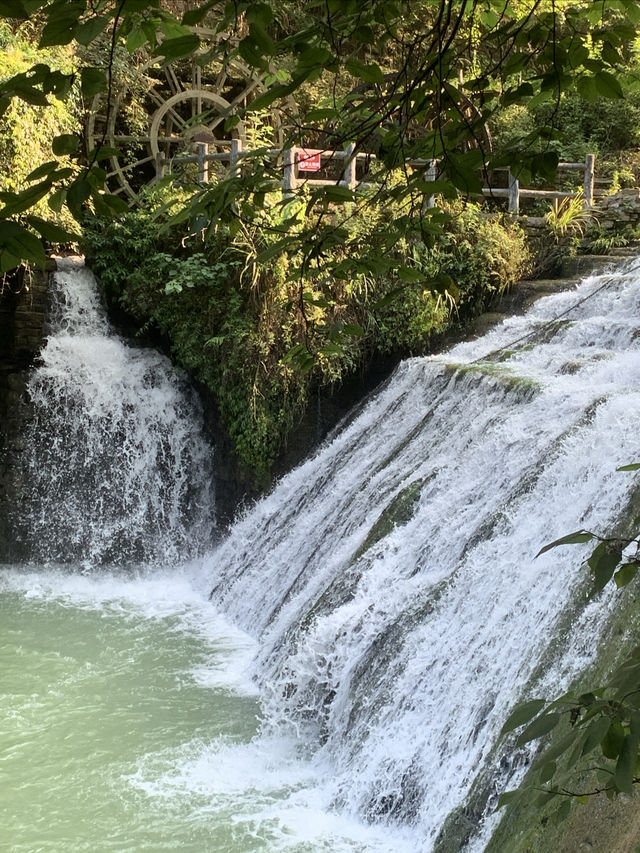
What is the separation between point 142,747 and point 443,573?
219 centimetres

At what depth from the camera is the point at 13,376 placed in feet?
32.9

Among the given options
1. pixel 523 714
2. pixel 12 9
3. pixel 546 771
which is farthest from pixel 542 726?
pixel 12 9

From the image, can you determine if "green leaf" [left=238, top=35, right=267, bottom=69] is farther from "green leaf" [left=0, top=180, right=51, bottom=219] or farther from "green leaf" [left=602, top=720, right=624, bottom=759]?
"green leaf" [left=602, top=720, right=624, bottom=759]

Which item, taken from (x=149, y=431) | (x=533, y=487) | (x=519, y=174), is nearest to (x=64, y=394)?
(x=149, y=431)

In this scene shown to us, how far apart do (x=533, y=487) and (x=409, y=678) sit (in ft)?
4.57

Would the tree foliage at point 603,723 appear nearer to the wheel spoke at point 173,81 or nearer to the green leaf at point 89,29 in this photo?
the green leaf at point 89,29

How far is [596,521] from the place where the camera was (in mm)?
4758

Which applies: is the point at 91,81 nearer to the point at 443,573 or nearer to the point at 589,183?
the point at 443,573

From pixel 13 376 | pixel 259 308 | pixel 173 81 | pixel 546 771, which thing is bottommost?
pixel 13 376

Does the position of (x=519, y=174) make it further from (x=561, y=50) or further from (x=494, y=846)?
(x=494, y=846)

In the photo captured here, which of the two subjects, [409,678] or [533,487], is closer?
[409,678]

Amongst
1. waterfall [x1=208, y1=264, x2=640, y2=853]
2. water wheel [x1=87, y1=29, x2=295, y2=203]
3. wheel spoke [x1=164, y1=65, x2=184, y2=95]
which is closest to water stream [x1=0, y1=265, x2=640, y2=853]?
waterfall [x1=208, y1=264, x2=640, y2=853]

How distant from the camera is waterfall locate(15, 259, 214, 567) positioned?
998 centimetres

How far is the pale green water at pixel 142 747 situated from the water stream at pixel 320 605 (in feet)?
0.06
